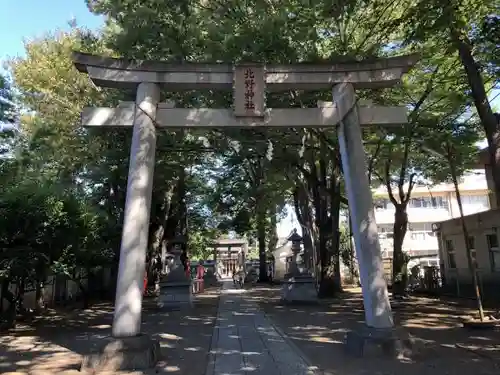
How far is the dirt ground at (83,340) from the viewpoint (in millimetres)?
7309

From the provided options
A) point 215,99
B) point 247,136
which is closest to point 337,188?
point 247,136

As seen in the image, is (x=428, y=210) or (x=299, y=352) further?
(x=428, y=210)

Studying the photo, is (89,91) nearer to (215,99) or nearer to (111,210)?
(111,210)

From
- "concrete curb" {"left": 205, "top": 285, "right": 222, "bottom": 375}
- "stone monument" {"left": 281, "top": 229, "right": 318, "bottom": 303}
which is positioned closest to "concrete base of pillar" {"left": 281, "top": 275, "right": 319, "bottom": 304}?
"stone monument" {"left": 281, "top": 229, "right": 318, "bottom": 303}

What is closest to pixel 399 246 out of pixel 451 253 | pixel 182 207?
pixel 451 253

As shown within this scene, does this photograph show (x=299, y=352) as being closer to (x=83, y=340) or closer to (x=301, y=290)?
(x=83, y=340)

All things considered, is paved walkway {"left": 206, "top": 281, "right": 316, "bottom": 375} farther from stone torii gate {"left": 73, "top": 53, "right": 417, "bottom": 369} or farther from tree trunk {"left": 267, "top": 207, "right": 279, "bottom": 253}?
tree trunk {"left": 267, "top": 207, "right": 279, "bottom": 253}

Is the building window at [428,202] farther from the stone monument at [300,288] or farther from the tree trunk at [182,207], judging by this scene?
the stone monument at [300,288]

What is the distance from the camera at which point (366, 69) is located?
8586mm

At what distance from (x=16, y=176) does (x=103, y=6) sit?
6021mm

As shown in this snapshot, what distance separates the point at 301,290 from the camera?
1689cm

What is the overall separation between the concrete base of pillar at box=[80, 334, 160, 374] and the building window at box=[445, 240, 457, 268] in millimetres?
16424

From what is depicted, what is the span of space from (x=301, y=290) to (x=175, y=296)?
478cm

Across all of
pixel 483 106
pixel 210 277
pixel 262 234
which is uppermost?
pixel 262 234
